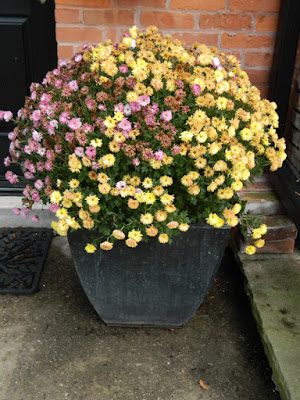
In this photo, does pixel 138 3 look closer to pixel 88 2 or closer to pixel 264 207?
pixel 88 2

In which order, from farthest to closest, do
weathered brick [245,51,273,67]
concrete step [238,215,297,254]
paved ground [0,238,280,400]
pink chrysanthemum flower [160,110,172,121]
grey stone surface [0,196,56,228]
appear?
grey stone surface [0,196,56,228], weathered brick [245,51,273,67], concrete step [238,215,297,254], paved ground [0,238,280,400], pink chrysanthemum flower [160,110,172,121]

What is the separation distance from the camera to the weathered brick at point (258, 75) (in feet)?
8.98

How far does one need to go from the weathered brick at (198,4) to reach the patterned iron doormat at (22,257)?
1.56 metres

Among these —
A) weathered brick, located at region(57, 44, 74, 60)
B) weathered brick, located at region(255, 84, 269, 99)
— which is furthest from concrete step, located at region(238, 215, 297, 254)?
weathered brick, located at region(57, 44, 74, 60)

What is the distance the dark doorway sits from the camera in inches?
111

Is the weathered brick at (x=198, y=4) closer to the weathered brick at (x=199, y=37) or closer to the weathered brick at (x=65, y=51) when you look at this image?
the weathered brick at (x=199, y=37)

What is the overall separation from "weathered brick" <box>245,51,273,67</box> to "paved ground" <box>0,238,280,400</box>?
129cm

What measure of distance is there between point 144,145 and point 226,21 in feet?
3.98

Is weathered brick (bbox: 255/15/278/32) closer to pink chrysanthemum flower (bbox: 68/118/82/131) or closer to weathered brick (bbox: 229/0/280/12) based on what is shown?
weathered brick (bbox: 229/0/280/12)

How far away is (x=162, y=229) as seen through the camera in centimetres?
183

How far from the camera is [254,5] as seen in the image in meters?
2.59

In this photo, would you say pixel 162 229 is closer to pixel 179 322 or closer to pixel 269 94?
pixel 179 322

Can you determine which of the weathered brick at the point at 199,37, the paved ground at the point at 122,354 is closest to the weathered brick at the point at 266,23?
the weathered brick at the point at 199,37

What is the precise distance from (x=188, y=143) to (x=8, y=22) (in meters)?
1.66
